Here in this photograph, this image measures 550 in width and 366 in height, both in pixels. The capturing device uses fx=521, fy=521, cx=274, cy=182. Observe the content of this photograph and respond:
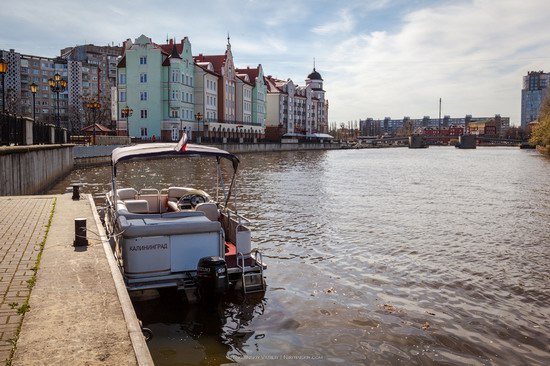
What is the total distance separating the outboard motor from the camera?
949 centimetres

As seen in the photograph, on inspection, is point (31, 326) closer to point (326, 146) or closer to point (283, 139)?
point (283, 139)

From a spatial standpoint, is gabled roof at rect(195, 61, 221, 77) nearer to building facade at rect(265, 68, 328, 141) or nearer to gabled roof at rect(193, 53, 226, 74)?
gabled roof at rect(193, 53, 226, 74)

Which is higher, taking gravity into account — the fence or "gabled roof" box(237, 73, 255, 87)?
"gabled roof" box(237, 73, 255, 87)

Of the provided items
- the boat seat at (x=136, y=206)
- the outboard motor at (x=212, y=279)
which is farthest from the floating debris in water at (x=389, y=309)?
the boat seat at (x=136, y=206)

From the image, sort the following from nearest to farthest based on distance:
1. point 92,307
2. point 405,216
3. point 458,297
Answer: point 92,307 → point 458,297 → point 405,216

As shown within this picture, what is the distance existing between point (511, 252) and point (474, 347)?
813cm

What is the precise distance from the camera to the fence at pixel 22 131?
22500 mm

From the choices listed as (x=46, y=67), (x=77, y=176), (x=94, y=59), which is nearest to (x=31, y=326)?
(x=77, y=176)

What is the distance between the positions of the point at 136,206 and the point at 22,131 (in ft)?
55.3

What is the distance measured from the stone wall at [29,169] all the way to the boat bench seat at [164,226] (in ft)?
36.1

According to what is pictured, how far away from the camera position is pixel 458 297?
1145 cm

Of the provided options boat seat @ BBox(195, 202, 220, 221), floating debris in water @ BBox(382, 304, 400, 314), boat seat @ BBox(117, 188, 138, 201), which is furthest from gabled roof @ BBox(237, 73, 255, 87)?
floating debris in water @ BBox(382, 304, 400, 314)

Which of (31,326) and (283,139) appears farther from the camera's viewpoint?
(283,139)

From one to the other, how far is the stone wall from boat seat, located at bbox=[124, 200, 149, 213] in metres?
8.37
